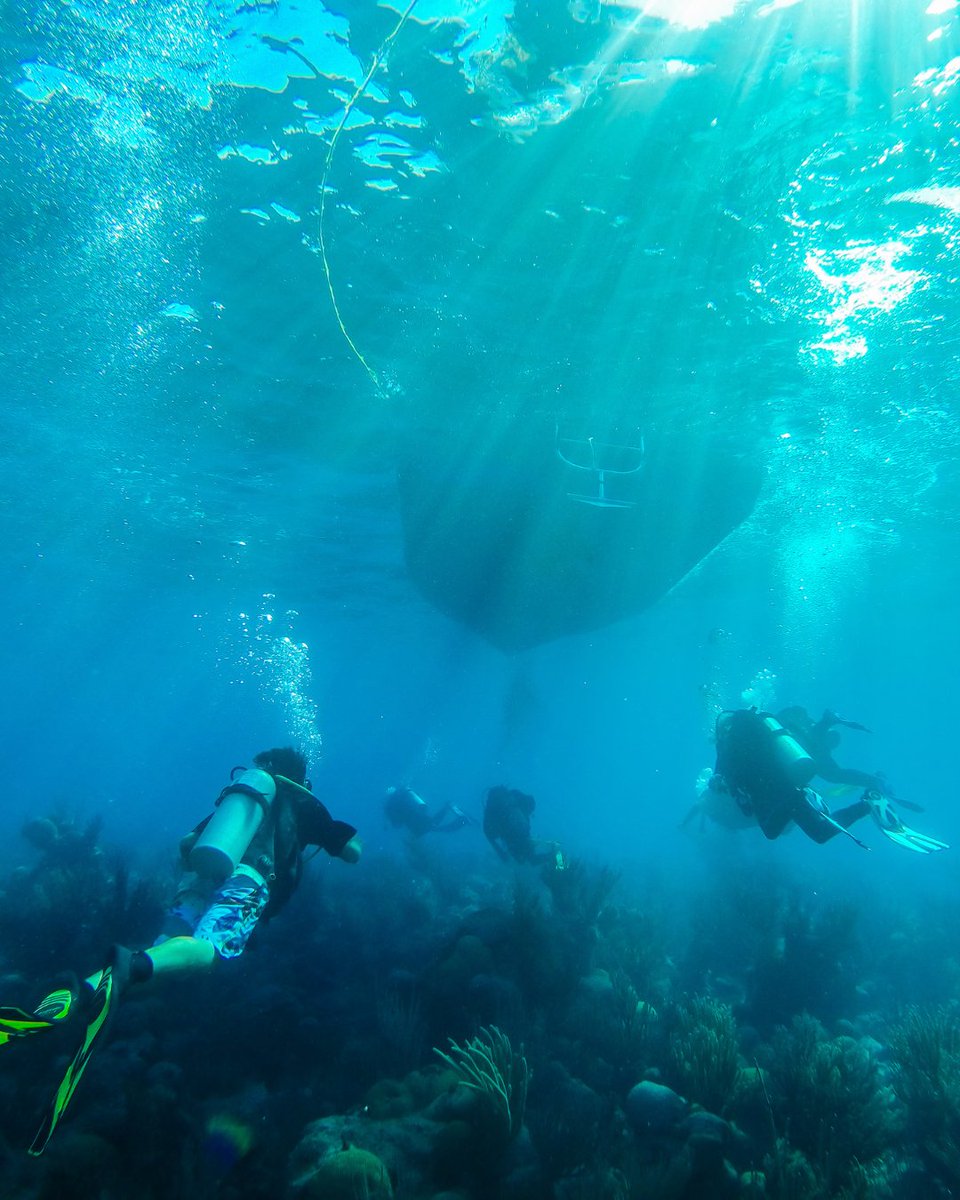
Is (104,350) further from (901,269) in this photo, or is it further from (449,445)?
(901,269)

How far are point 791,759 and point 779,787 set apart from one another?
0.44 meters

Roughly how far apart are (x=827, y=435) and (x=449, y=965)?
1579 centimetres

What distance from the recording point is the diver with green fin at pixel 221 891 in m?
3.08

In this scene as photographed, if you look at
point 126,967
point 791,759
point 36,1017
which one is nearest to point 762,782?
point 791,759

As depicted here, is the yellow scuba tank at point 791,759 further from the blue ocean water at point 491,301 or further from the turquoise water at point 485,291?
the turquoise water at point 485,291

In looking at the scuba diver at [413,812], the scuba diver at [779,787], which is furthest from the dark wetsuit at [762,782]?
the scuba diver at [413,812]

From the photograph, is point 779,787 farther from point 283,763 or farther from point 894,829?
point 283,763

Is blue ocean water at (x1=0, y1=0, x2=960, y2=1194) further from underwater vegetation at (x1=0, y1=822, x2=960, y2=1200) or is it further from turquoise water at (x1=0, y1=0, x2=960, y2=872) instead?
underwater vegetation at (x1=0, y1=822, x2=960, y2=1200)

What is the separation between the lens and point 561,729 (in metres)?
96.2

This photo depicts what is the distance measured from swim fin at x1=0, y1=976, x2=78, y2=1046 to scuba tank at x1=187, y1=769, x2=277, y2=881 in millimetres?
1078

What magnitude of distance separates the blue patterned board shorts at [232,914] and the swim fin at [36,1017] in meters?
0.78

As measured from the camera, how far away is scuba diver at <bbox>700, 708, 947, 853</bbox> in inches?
282

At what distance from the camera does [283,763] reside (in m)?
5.67

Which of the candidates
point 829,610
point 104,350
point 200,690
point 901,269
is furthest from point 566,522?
point 200,690
